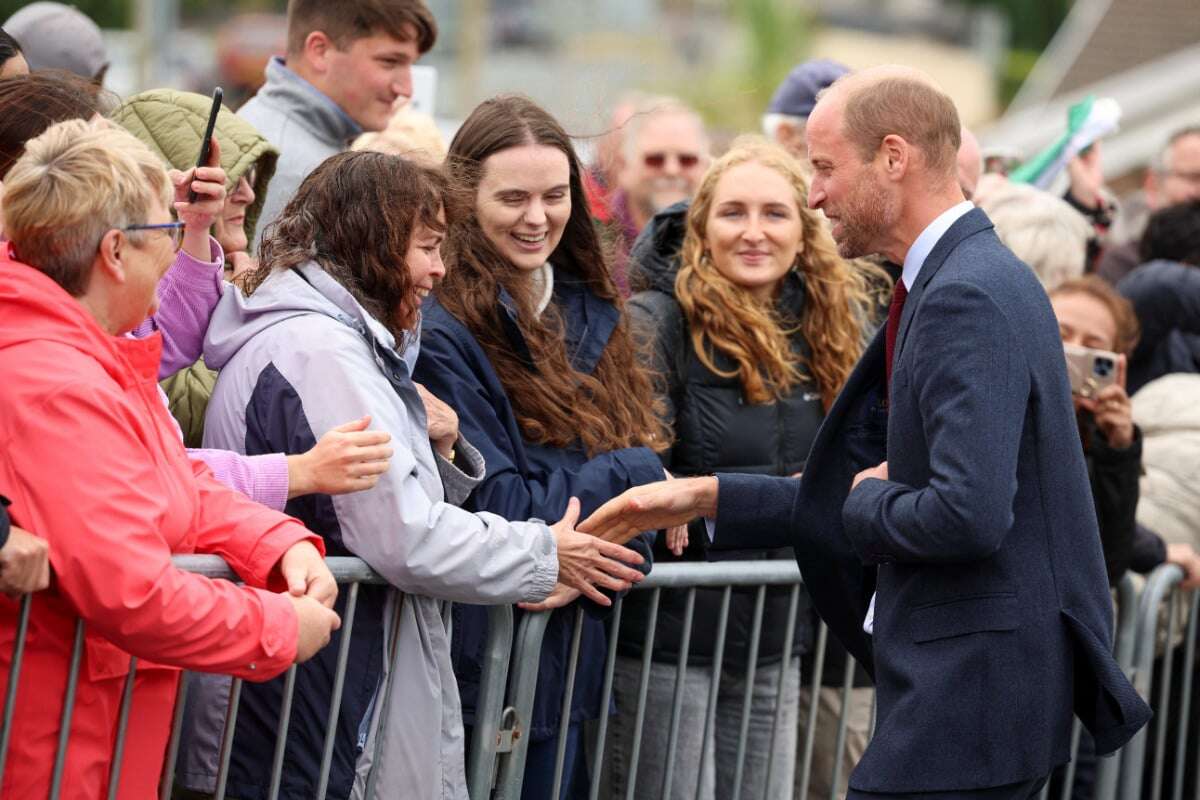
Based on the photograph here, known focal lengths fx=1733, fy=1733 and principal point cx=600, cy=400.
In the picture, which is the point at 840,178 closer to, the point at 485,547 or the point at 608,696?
the point at 485,547

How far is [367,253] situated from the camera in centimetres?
399

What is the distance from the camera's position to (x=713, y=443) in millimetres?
5082

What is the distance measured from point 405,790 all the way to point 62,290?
1.39 metres

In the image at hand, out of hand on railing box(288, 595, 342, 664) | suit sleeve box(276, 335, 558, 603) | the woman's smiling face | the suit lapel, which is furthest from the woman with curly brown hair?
hand on railing box(288, 595, 342, 664)

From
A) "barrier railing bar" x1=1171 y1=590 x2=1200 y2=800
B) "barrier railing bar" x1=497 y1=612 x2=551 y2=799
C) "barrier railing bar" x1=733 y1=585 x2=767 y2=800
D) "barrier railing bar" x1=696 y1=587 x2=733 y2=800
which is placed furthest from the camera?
"barrier railing bar" x1=1171 y1=590 x2=1200 y2=800

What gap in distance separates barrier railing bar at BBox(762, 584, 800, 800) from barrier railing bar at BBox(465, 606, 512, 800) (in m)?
1.00

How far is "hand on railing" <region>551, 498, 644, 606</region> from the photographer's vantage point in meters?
4.20

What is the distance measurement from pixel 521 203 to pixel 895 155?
121 cm

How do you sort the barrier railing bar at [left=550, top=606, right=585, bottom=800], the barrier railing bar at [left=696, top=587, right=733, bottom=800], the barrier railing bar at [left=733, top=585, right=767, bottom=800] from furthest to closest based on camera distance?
the barrier railing bar at [left=733, top=585, right=767, bottom=800] → the barrier railing bar at [left=696, top=587, right=733, bottom=800] → the barrier railing bar at [left=550, top=606, right=585, bottom=800]

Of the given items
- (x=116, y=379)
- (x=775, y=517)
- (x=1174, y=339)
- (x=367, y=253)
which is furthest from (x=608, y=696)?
(x=1174, y=339)

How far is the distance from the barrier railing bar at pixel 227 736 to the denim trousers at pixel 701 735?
1365 millimetres

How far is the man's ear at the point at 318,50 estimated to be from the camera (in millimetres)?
5801

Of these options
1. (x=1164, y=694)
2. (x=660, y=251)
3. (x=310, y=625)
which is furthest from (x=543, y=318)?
(x=1164, y=694)

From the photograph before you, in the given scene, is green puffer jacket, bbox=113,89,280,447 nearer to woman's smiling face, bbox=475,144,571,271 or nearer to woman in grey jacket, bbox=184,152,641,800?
woman in grey jacket, bbox=184,152,641,800
